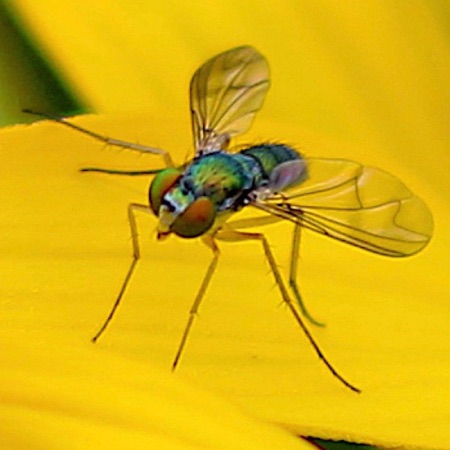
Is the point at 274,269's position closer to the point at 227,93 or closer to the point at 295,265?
the point at 295,265

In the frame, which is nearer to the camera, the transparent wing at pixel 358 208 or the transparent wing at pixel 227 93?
the transparent wing at pixel 358 208

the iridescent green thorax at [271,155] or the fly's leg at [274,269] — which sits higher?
the iridescent green thorax at [271,155]

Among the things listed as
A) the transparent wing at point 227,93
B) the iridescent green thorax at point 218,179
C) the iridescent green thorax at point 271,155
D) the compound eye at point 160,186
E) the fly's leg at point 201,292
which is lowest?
the fly's leg at point 201,292

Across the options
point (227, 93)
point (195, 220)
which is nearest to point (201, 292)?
point (195, 220)

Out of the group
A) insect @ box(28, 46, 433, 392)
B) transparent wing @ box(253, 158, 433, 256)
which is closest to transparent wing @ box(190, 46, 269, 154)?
insect @ box(28, 46, 433, 392)

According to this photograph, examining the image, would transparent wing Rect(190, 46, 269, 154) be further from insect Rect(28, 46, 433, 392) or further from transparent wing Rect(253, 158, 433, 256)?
transparent wing Rect(253, 158, 433, 256)

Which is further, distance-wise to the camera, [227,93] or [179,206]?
[227,93]

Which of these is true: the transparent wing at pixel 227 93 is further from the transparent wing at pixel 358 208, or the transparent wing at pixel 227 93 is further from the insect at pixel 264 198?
the transparent wing at pixel 358 208

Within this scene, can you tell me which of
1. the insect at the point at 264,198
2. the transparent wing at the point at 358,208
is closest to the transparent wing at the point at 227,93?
the insect at the point at 264,198
